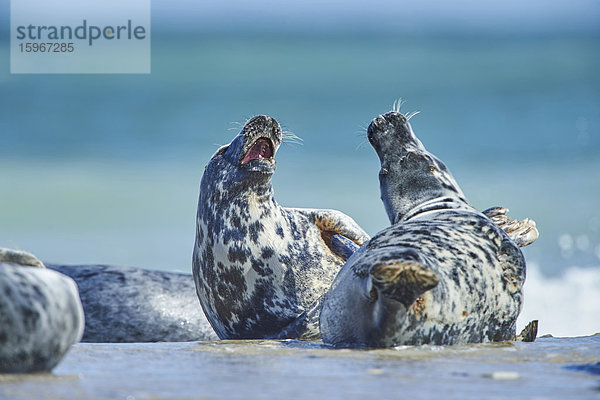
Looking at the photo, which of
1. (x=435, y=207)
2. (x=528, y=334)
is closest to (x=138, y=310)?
(x=435, y=207)

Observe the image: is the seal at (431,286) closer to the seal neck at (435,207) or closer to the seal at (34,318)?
the seal neck at (435,207)

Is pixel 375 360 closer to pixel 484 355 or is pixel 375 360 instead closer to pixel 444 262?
pixel 484 355

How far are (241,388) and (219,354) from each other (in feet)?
4.11

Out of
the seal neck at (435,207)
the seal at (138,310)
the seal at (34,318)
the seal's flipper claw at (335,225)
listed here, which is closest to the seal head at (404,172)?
the seal neck at (435,207)

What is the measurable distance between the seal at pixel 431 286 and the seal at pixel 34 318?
1408 millimetres

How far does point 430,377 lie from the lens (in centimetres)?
310

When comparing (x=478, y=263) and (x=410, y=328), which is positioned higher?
(x=478, y=263)

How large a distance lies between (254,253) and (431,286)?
2.15 meters

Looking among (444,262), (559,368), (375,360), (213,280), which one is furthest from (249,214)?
(559,368)

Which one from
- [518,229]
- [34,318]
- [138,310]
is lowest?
[138,310]

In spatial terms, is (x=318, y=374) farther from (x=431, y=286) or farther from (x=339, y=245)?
(x=339, y=245)

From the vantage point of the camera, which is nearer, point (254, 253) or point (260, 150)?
point (254, 253)

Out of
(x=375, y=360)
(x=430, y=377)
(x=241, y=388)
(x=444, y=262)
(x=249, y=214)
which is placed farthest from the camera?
(x=249, y=214)

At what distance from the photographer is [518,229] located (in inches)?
233
